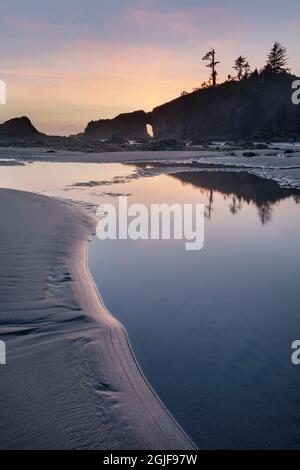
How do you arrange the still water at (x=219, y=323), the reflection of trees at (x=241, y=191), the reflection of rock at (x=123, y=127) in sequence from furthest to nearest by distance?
the reflection of rock at (x=123, y=127) → the reflection of trees at (x=241, y=191) → the still water at (x=219, y=323)

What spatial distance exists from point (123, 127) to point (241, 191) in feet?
390

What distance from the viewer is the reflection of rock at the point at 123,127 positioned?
118625 millimetres

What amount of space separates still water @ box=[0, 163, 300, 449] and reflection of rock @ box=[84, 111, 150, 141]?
106 meters

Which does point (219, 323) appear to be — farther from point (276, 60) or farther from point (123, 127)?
point (123, 127)

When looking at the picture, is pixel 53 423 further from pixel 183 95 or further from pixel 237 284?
pixel 183 95

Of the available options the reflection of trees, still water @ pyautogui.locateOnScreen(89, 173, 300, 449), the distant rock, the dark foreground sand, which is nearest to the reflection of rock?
the distant rock

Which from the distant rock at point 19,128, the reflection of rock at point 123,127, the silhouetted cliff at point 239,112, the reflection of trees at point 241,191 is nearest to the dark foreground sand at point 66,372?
the reflection of trees at point 241,191

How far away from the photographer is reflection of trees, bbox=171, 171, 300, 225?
34.9 ft

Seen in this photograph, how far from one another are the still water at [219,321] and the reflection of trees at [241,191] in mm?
1786

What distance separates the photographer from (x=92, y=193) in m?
13.6

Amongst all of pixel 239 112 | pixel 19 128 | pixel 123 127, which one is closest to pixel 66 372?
pixel 239 112

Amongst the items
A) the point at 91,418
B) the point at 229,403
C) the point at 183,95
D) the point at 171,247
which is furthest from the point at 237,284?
the point at 183,95

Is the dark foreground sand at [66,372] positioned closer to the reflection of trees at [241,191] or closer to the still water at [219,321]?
the still water at [219,321]

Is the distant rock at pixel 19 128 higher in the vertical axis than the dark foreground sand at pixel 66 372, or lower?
higher
